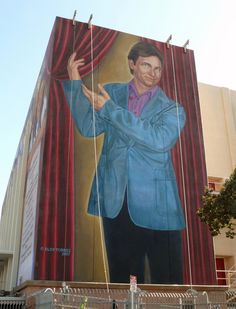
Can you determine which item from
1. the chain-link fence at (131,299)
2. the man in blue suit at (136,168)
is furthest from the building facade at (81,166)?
the chain-link fence at (131,299)

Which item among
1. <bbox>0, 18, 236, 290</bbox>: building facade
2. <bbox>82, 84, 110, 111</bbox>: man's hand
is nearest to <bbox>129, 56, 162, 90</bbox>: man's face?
<bbox>0, 18, 236, 290</bbox>: building facade

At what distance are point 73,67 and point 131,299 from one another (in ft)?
56.6

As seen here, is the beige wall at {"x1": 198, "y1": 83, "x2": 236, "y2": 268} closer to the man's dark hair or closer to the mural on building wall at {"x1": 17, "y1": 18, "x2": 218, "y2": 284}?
the mural on building wall at {"x1": 17, "y1": 18, "x2": 218, "y2": 284}

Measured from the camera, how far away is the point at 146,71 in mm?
26578

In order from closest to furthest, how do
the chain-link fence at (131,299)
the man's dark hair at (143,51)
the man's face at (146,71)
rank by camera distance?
the chain-link fence at (131,299) < the man's face at (146,71) < the man's dark hair at (143,51)

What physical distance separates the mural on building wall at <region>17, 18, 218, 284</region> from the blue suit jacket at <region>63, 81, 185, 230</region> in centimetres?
6

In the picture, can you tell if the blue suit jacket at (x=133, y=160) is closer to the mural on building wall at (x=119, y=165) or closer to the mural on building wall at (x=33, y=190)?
the mural on building wall at (x=119, y=165)

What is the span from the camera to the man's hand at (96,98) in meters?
24.3

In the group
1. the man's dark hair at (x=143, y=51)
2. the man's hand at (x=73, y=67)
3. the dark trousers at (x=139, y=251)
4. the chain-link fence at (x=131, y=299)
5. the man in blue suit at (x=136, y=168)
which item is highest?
the man's dark hair at (x=143, y=51)

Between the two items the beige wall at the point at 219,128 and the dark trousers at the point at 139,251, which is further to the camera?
the beige wall at the point at 219,128

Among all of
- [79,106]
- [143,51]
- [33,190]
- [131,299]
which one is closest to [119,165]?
[79,106]

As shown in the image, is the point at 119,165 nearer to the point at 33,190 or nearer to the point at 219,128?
the point at 33,190

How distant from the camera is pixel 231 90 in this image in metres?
31.7

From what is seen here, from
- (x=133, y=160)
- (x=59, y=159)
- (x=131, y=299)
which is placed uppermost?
(x=133, y=160)
